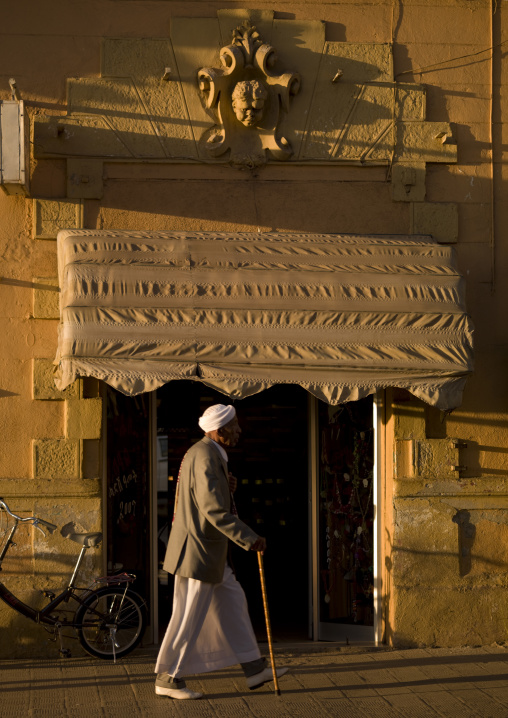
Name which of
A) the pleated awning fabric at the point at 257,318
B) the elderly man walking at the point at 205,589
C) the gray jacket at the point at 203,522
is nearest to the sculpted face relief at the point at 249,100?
the pleated awning fabric at the point at 257,318

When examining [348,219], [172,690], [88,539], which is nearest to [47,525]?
[88,539]

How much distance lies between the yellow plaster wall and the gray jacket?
1.54m

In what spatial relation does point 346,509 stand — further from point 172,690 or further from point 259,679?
point 172,690

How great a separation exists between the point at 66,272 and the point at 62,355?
2.32ft

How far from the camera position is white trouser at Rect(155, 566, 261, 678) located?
6117 millimetres

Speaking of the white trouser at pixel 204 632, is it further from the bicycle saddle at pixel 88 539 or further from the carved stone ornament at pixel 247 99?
the carved stone ornament at pixel 247 99

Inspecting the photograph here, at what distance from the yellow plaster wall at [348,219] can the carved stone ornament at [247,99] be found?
171 millimetres

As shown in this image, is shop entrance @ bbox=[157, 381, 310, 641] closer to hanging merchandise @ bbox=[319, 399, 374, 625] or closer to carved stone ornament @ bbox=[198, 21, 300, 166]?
hanging merchandise @ bbox=[319, 399, 374, 625]

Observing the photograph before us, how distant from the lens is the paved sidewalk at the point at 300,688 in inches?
230

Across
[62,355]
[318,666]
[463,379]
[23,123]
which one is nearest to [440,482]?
[463,379]

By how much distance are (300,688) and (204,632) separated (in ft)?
2.64

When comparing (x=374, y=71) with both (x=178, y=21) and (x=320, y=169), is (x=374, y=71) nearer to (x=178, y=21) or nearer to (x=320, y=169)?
(x=320, y=169)

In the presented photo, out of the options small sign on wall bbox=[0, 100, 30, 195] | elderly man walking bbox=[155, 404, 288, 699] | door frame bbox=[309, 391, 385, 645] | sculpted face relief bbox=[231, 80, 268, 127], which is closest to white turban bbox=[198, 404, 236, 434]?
elderly man walking bbox=[155, 404, 288, 699]

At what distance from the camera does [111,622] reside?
7207 millimetres
